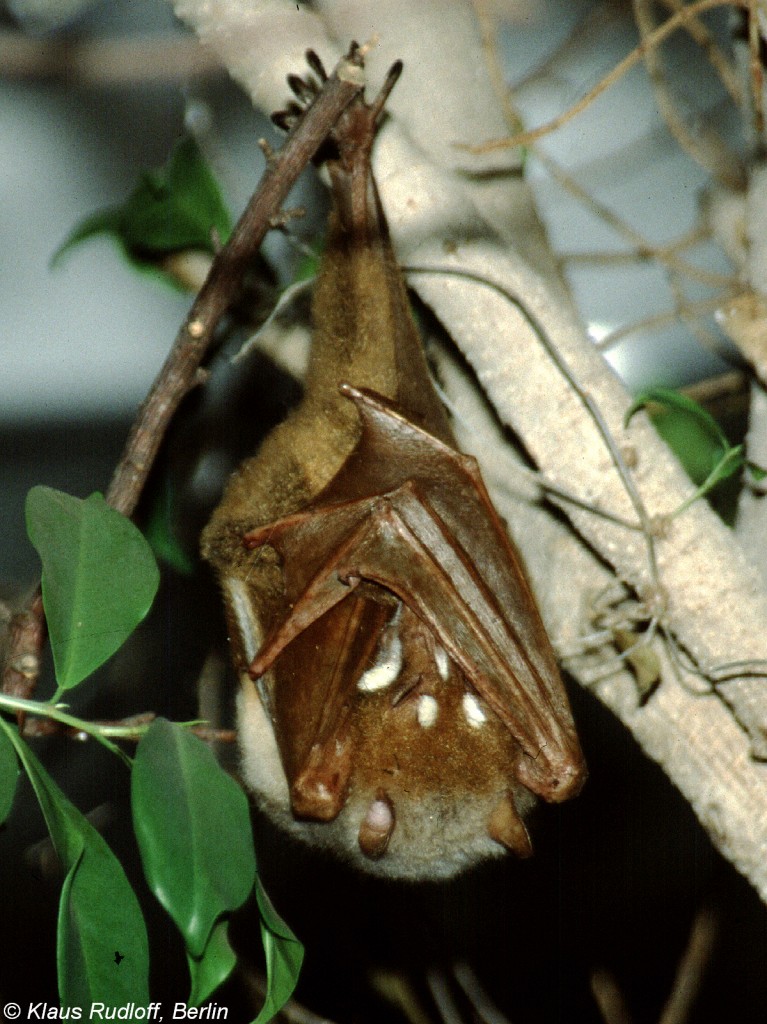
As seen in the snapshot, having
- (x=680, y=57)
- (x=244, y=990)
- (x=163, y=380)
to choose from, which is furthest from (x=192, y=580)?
(x=680, y=57)

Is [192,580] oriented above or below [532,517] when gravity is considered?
below

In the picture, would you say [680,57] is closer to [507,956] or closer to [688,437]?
[688,437]

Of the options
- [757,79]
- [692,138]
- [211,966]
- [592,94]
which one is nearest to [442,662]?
[211,966]

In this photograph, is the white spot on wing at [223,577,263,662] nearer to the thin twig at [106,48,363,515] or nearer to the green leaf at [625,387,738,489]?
the thin twig at [106,48,363,515]

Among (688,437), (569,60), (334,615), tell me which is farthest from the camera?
(569,60)

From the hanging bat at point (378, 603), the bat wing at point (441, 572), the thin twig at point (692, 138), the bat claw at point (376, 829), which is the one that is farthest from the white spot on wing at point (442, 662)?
the thin twig at point (692, 138)

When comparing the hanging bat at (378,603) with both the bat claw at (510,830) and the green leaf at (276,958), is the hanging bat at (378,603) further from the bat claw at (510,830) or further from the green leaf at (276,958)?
the green leaf at (276,958)
